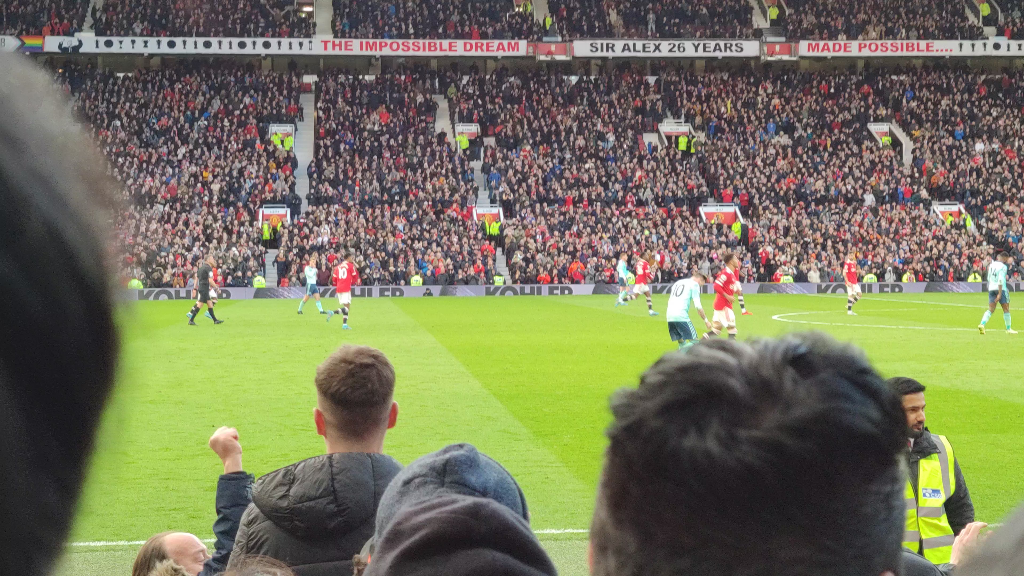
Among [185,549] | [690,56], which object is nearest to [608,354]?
[185,549]

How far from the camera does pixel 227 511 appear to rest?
4.54m

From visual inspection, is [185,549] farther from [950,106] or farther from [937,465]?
[950,106]

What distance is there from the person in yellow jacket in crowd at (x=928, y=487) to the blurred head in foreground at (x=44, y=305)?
5.38 m

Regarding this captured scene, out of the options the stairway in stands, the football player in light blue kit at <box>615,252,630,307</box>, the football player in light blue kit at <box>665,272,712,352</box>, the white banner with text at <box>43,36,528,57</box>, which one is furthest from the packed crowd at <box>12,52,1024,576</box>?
the white banner with text at <box>43,36,528,57</box>

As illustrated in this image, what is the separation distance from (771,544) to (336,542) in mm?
Answer: 2806

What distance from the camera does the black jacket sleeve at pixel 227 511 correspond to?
4.50m

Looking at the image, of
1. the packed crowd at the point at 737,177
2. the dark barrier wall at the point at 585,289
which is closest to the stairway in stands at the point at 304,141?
the packed crowd at the point at 737,177

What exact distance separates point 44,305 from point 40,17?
187ft

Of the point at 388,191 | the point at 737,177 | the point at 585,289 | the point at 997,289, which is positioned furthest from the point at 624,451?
the point at 737,177

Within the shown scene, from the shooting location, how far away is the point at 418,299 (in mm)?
36312

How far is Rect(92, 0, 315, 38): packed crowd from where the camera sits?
50.5 meters

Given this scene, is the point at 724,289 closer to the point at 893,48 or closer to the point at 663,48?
the point at 663,48

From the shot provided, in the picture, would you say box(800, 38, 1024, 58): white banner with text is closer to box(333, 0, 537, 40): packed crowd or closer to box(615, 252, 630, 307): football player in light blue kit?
box(333, 0, 537, 40): packed crowd

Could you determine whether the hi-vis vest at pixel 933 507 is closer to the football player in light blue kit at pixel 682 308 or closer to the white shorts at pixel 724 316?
the football player in light blue kit at pixel 682 308
